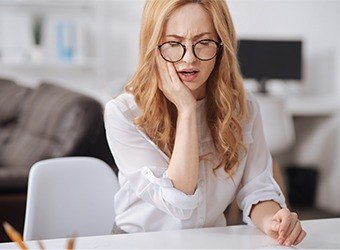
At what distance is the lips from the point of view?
5.46 ft

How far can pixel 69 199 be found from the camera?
2041 millimetres

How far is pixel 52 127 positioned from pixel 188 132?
2.18m

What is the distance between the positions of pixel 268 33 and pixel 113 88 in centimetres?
131

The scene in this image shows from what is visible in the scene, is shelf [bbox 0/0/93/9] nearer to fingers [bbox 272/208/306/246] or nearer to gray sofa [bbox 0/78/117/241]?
gray sofa [bbox 0/78/117/241]

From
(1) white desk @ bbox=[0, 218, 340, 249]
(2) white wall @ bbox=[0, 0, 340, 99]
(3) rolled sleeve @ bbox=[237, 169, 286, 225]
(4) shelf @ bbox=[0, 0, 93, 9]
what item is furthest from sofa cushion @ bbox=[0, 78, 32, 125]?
(1) white desk @ bbox=[0, 218, 340, 249]

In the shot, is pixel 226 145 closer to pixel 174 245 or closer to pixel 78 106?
pixel 174 245

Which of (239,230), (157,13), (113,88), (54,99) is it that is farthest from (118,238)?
(113,88)

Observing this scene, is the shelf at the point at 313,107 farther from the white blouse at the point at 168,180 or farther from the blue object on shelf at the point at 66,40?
the white blouse at the point at 168,180

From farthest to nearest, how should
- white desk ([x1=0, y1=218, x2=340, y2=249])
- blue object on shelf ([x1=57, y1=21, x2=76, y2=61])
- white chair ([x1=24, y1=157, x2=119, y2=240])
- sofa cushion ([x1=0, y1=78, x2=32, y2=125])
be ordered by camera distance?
1. blue object on shelf ([x1=57, y1=21, x2=76, y2=61])
2. sofa cushion ([x1=0, y1=78, x2=32, y2=125])
3. white chair ([x1=24, y1=157, x2=119, y2=240])
4. white desk ([x1=0, y1=218, x2=340, y2=249])

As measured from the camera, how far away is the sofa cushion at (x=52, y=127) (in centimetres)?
344

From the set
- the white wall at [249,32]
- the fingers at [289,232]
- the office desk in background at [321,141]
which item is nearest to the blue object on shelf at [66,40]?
the white wall at [249,32]

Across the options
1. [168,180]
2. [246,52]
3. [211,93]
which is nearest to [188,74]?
[211,93]

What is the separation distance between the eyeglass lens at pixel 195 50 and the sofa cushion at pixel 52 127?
1830 mm

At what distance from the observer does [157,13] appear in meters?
1.64
